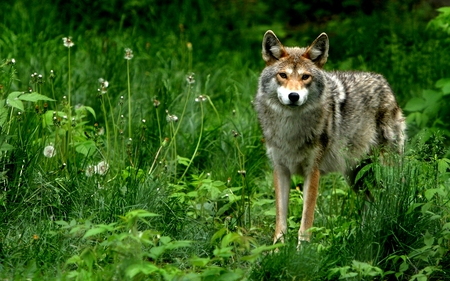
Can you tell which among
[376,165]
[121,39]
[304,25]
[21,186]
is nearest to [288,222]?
[376,165]

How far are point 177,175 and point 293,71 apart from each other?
1.66 m

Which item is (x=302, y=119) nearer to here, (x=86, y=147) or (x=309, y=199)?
(x=309, y=199)

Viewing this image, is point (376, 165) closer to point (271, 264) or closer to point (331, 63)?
point (271, 264)

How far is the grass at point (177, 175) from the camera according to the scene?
5141mm

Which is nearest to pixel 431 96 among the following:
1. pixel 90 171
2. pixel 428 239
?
pixel 428 239

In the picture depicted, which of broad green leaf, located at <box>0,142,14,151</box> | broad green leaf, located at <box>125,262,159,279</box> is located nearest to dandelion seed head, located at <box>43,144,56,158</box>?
broad green leaf, located at <box>0,142,14,151</box>

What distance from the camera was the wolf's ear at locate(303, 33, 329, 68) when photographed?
254 inches

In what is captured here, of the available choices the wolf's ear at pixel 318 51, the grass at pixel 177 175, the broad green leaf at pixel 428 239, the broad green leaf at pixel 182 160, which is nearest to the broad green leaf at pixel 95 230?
the grass at pixel 177 175

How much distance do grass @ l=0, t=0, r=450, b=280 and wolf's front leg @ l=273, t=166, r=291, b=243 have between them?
195 millimetres

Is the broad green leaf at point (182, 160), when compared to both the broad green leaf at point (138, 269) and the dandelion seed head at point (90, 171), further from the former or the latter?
the broad green leaf at point (138, 269)

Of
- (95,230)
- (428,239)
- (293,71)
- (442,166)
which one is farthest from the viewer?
(293,71)

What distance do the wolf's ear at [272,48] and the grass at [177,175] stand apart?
2.34 ft

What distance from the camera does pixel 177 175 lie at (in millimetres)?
7387

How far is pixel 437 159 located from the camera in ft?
18.1
